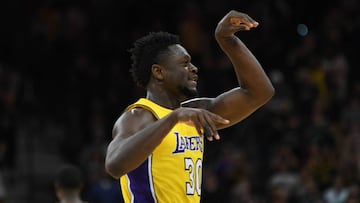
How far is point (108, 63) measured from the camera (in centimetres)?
1684

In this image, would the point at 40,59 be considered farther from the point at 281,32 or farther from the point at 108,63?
the point at 281,32

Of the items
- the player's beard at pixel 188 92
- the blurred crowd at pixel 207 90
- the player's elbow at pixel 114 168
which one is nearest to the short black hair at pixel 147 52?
the player's beard at pixel 188 92

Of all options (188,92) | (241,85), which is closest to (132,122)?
(188,92)

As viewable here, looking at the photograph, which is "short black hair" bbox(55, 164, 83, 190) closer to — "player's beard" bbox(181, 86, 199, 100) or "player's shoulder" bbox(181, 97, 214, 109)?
"player's shoulder" bbox(181, 97, 214, 109)

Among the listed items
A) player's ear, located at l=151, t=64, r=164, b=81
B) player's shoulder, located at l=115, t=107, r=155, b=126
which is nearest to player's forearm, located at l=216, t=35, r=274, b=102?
player's ear, located at l=151, t=64, r=164, b=81

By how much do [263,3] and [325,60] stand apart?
7.48ft

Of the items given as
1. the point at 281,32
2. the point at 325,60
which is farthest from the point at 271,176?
the point at 281,32

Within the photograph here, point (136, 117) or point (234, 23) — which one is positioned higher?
point (234, 23)

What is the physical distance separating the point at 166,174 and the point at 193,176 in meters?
0.23

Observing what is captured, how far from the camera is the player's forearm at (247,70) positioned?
6109mm

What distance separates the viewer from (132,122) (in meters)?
5.55

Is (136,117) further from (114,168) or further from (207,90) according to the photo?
(207,90)

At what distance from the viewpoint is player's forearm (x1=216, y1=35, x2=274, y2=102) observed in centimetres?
611

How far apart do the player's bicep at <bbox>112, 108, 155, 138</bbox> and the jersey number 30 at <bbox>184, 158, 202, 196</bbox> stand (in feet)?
1.34
